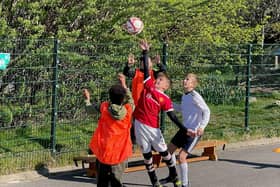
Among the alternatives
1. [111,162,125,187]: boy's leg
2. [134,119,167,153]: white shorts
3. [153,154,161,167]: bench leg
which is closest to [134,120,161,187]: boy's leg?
[134,119,167,153]: white shorts

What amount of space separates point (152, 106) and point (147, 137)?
16.7 inches

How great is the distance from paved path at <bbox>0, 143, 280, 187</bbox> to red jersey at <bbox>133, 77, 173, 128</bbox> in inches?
46.0

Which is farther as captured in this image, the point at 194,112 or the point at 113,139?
the point at 194,112

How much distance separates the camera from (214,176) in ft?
29.5

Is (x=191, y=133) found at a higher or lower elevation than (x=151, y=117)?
lower

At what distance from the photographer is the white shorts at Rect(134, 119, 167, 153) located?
7.72 m

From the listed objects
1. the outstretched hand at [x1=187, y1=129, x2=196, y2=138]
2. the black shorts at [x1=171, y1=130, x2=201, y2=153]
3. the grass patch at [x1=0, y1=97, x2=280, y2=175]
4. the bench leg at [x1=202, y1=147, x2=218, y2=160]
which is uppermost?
the outstretched hand at [x1=187, y1=129, x2=196, y2=138]

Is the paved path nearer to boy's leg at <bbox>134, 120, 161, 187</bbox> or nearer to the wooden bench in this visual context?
the wooden bench

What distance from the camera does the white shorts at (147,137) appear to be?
7719 millimetres

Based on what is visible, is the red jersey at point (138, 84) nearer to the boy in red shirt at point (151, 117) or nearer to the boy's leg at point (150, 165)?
the boy in red shirt at point (151, 117)

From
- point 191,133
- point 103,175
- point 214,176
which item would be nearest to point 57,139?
point 214,176

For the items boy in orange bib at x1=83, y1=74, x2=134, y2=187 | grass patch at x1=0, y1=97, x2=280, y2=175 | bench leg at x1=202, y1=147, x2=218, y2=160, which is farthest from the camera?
bench leg at x1=202, y1=147, x2=218, y2=160

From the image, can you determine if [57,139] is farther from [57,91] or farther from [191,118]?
[191,118]

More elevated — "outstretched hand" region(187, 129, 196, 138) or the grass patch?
"outstretched hand" region(187, 129, 196, 138)
